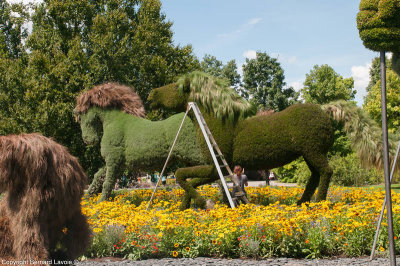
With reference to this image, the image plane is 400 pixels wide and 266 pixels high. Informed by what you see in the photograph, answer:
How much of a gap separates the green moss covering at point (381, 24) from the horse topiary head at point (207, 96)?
4328 mm

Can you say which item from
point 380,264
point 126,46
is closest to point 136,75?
point 126,46

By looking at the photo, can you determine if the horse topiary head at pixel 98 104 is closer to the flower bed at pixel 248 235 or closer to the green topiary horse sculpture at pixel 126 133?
the green topiary horse sculpture at pixel 126 133

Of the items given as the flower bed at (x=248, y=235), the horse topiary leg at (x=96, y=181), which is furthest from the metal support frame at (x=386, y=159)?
the horse topiary leg at (x=96, y=181)

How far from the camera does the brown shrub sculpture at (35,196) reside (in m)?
2.66

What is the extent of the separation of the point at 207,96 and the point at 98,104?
135 inches

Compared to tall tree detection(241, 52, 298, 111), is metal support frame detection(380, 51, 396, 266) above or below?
below

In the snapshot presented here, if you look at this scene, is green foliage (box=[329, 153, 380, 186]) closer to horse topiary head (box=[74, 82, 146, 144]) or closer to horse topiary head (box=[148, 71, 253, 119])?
horse topiary head (box=[74, 82, 146, 144])

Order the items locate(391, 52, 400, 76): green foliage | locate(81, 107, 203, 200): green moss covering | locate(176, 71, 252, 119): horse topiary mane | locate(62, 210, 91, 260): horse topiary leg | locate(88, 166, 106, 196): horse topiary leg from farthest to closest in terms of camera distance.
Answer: locate(88, 166, 106, 196): horse topiary leg → locate(81, 107, 203, 200): green moss covering → locate(176, 71, 252, 119): horse topiary mane → locate(391, 52, 400, 76): green foliage → locate(62, 210, 91, 260): horse topiary leg

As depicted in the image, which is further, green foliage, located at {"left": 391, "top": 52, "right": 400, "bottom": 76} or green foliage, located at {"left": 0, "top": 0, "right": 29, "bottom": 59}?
green foliage, located at {"left": 0, "top": 0, "right": 29, "bottom": 59}

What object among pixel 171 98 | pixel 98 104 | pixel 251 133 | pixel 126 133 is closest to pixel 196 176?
pixel 251 133

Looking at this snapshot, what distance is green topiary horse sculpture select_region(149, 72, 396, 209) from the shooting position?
7.45 m

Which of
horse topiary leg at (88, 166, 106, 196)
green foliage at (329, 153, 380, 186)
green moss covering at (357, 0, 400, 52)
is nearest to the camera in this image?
green moss covering at (357, 0, 400, 52)

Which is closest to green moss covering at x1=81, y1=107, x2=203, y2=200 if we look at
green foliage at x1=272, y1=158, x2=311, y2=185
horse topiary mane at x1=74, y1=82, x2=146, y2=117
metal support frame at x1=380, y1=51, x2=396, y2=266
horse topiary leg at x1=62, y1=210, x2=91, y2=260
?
horse topiary mane at x1=74, y1=82, x2=146, y2=117

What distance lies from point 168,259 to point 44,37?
12.9 meters
